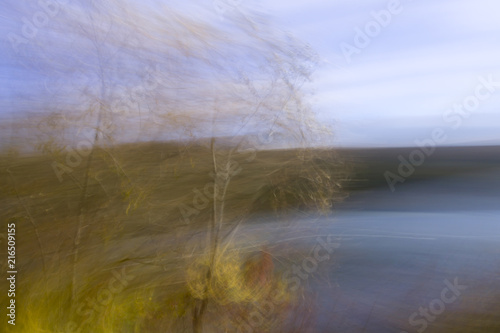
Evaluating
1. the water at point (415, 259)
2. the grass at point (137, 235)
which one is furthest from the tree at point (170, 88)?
the water at point (415, 259)

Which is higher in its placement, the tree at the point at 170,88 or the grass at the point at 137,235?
the tree at the point at 170,88

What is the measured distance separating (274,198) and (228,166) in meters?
0.28

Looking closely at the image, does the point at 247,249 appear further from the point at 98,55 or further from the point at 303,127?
the point at 98,55

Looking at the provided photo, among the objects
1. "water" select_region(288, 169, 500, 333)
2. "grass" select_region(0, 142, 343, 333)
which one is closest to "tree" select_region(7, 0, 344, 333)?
"grass" select_region(0, 142, 343, 333)

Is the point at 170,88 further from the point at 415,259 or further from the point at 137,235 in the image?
the point at 415,259

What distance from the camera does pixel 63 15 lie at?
1.40 m

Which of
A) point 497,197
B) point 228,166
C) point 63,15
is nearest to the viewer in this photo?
point 63,15

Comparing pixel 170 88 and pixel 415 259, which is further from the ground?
pixel 170 88

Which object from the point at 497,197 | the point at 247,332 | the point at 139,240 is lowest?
the point at 247,332

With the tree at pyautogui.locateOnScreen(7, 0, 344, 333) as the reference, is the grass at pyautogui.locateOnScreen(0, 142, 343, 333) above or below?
below

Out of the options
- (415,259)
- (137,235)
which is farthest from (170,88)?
(415,259)

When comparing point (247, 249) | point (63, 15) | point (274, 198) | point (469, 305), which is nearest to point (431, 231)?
point (469, 305)

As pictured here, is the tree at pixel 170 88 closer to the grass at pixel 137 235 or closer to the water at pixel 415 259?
the grass at pixel 137 235

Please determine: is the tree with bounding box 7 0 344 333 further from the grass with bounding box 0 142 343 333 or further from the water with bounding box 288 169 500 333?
the water with bounding box 288 169 500 333
